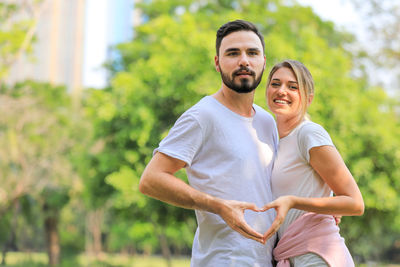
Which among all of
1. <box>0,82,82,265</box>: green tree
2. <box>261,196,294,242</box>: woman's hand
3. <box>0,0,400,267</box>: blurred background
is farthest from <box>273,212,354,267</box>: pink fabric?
<box>0,82,82,265</box>: green tree

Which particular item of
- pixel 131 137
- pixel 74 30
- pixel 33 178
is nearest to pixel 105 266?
pixel 33 178

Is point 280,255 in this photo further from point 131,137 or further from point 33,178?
point 33,178

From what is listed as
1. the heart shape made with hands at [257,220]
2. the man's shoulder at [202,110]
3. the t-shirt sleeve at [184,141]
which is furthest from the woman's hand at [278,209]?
the man's shoulder at [202,110]

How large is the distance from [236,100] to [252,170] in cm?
41

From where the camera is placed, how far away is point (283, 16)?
19.6 meters

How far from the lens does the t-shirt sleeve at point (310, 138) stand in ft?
8.49

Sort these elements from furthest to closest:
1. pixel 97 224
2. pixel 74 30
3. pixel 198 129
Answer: pixel 74 30 < pixel 97 224 < pixel 198 129

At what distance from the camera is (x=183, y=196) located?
2373mm

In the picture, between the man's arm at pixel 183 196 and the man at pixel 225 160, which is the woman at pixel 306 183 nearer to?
the man at pixel 225 160

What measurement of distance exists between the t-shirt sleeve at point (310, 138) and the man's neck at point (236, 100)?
324 millimetres

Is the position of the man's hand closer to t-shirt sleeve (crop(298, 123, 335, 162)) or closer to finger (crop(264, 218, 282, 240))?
finger (crop(264, 218, 282, 240))

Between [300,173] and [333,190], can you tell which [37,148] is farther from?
[333,190]

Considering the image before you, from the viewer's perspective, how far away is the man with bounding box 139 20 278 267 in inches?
98.2

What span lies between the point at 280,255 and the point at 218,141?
66cm
